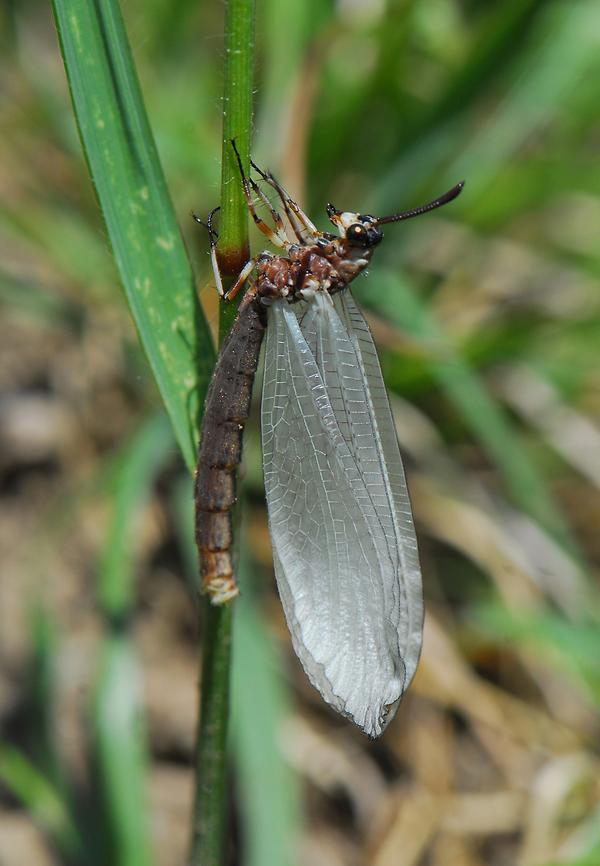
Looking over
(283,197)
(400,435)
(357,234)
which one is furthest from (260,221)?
(400,435)

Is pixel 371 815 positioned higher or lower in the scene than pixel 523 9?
lower

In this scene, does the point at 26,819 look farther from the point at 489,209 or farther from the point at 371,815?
the point at 489,209

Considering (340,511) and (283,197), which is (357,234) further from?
(340,511)

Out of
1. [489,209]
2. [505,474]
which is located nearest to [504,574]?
[505,474]

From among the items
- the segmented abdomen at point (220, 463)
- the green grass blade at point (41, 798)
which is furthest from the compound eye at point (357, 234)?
the green grass blade at point (41, 798)

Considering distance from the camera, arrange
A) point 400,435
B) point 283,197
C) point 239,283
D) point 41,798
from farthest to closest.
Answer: point 400,435 → point 41,798 → point 283,197 → point 239,283

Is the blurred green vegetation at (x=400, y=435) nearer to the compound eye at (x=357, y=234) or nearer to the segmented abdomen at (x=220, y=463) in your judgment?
the compound eye at (x=357, y=234)
